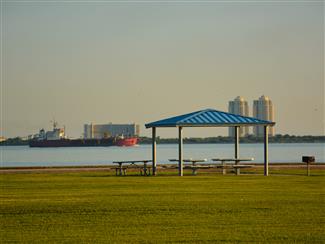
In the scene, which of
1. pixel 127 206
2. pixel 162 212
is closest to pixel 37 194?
pixel 127 206

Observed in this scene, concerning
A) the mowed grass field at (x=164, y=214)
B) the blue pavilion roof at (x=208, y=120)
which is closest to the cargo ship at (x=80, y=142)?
the blue pavilion roof at (x=208, y=120)

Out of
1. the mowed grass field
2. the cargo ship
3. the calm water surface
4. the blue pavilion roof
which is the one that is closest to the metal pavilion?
the blue pavilion roof

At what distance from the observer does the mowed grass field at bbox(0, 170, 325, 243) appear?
588 inches

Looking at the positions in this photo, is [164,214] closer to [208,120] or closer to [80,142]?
[208,120]

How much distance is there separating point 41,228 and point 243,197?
299 inches

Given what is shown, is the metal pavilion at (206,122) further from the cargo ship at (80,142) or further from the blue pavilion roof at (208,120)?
the cargo ship at (80,142)

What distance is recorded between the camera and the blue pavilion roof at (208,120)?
3600 cm

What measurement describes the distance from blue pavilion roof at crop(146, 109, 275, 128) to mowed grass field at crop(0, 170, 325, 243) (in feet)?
30.3

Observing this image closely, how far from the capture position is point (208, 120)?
36344mm

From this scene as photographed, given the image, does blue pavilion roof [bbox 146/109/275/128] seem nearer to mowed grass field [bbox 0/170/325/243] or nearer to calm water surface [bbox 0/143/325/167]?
mowed grass field [bbox 0/170/325/243]

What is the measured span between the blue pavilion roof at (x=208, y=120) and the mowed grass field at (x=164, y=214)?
924cm

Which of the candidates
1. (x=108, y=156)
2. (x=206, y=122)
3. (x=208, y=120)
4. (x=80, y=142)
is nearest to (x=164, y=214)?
(x=206, y=122)

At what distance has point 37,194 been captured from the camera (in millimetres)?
24016

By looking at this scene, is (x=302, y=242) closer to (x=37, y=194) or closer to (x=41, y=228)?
(x=41, y=228)
